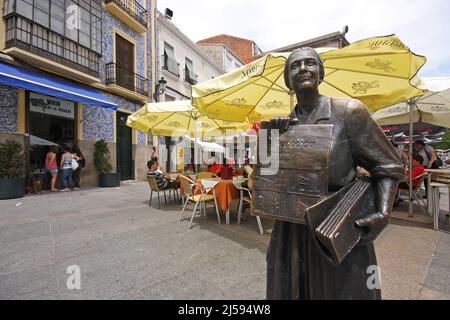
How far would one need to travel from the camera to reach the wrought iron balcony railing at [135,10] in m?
11.9

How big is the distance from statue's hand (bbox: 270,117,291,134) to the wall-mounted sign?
10.4 m

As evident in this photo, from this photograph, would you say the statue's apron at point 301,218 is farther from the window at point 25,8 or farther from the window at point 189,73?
the window at point 189,73

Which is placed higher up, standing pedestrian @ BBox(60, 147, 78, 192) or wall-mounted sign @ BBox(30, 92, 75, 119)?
wall-mounted sign @ BBox(30, 92, 75, 119)

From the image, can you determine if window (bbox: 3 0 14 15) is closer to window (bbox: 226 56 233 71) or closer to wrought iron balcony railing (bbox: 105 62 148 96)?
wrought iron balcony railing (bbox: 105 62 148 96)

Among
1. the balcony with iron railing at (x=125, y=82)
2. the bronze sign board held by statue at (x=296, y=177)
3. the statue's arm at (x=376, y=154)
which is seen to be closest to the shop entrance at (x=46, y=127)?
the balcony with iron railing at (x=125, y=82)

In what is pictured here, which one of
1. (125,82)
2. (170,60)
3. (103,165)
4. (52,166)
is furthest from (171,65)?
(52,166)

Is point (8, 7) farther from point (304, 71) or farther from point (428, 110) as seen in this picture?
point (428, 110)

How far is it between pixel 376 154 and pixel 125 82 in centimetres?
1325

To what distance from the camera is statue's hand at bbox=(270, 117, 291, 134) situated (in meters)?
1.27

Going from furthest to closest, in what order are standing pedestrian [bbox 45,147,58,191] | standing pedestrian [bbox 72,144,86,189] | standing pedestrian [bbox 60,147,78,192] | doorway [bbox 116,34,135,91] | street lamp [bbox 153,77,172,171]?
1. street lamp [bbox 153,77,172,171]
2. doorway [bbox 116,34,135,91]
3. standing pedestrian [bbox 72,144,86,189]
4. standing pedestrian [bbox 60,147,78,192]
5. standing pedestrian [bbox 45,147,58,191]

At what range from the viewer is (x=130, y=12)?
40.2 feet

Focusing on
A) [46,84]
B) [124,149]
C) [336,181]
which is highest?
[46,84]

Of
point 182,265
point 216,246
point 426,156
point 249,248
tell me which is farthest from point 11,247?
point 426,156

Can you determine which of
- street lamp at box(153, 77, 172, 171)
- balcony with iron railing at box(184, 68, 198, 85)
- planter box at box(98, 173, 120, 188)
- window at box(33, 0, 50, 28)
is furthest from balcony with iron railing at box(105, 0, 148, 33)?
planter box at box(98, 173, 120, 188)
